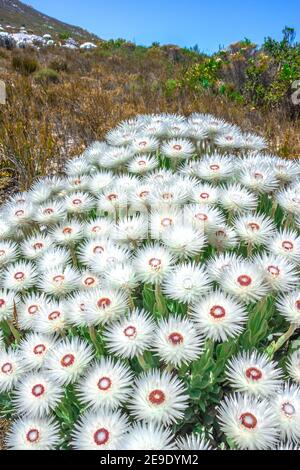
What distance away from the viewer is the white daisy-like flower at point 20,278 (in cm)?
211

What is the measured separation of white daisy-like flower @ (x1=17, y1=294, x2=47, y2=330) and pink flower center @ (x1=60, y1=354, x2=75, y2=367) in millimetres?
328

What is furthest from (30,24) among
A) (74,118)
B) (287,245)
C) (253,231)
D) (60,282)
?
(287,245)

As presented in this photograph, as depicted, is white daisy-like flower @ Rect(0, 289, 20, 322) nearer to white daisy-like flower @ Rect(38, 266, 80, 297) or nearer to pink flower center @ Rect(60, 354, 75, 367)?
white daisy-like flower @ Rect(38, 266, 80, 297)

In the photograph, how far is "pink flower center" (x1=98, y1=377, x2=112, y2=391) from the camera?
1453 millimetres

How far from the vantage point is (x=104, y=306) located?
1.65 m

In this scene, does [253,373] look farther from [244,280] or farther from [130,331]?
[130,331]

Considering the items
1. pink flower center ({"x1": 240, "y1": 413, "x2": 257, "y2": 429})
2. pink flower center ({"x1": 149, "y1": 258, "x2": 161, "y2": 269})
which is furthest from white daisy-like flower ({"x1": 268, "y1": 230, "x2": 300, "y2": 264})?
pink flower center ({"x1": 240, "y1": 413, "x2": 257, "y2": 429})

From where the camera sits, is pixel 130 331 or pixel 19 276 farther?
pixel 19 276

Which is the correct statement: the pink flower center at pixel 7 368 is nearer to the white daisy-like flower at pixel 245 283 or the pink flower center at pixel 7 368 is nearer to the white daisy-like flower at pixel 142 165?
the white daisy-like flower at pixel 245 283

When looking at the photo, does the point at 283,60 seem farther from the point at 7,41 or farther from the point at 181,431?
the point at 7,41

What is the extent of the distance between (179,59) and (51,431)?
16.2 meters

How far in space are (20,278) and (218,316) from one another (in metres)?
1.06

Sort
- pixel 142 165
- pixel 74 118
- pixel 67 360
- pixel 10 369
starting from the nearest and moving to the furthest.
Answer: pixel 67 360 < pixel 10 369 < pixel 142 165 < pixel 74 118

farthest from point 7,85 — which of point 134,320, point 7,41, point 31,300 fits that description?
point 7,41
